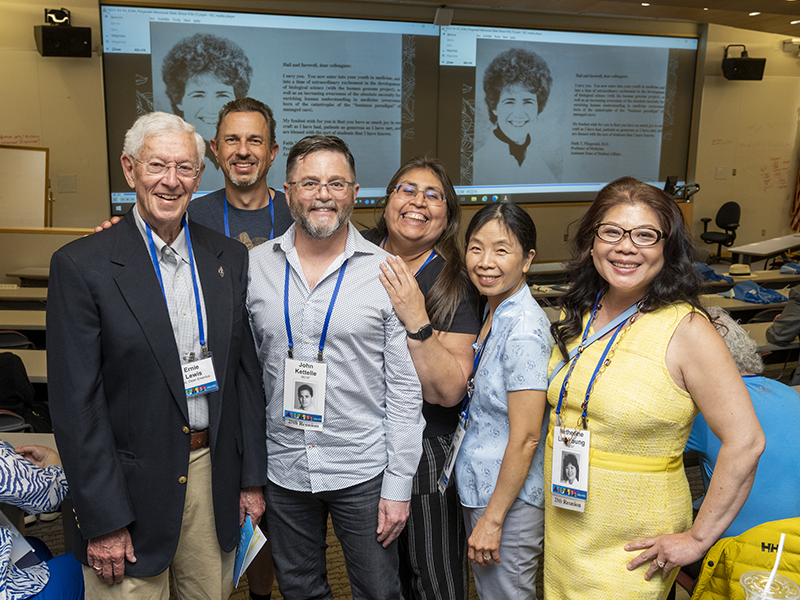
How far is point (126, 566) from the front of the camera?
1510 millimetres

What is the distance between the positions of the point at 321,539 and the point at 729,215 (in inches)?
384

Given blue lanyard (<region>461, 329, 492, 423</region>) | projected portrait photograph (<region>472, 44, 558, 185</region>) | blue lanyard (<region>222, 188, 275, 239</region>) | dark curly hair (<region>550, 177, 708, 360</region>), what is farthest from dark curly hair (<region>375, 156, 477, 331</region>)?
projected portrait photograph (<region>472, 44, 558, 185</region>)

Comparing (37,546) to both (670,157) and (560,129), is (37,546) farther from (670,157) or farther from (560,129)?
(670,157)

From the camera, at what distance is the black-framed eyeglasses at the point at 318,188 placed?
168cm

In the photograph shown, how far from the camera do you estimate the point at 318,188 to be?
5.51ft

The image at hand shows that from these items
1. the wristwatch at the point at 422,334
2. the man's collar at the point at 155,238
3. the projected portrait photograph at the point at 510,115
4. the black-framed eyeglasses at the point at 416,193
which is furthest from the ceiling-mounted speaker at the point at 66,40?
the wristwatch at the point at 422,334

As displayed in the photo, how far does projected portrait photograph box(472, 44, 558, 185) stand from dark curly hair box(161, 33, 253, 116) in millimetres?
2957

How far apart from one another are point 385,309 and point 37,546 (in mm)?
1393

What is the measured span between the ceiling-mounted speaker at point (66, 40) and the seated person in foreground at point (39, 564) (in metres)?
5.78

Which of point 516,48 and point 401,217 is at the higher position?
point 516,48

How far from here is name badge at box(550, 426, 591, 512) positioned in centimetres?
146

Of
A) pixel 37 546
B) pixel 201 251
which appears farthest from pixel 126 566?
pixel 201 251

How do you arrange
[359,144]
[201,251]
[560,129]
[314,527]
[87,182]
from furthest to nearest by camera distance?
[560,129] → [359,144] → [87,182] → [314,527] → [201,251]

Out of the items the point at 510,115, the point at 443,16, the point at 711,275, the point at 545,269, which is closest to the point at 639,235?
the point at 711,275
